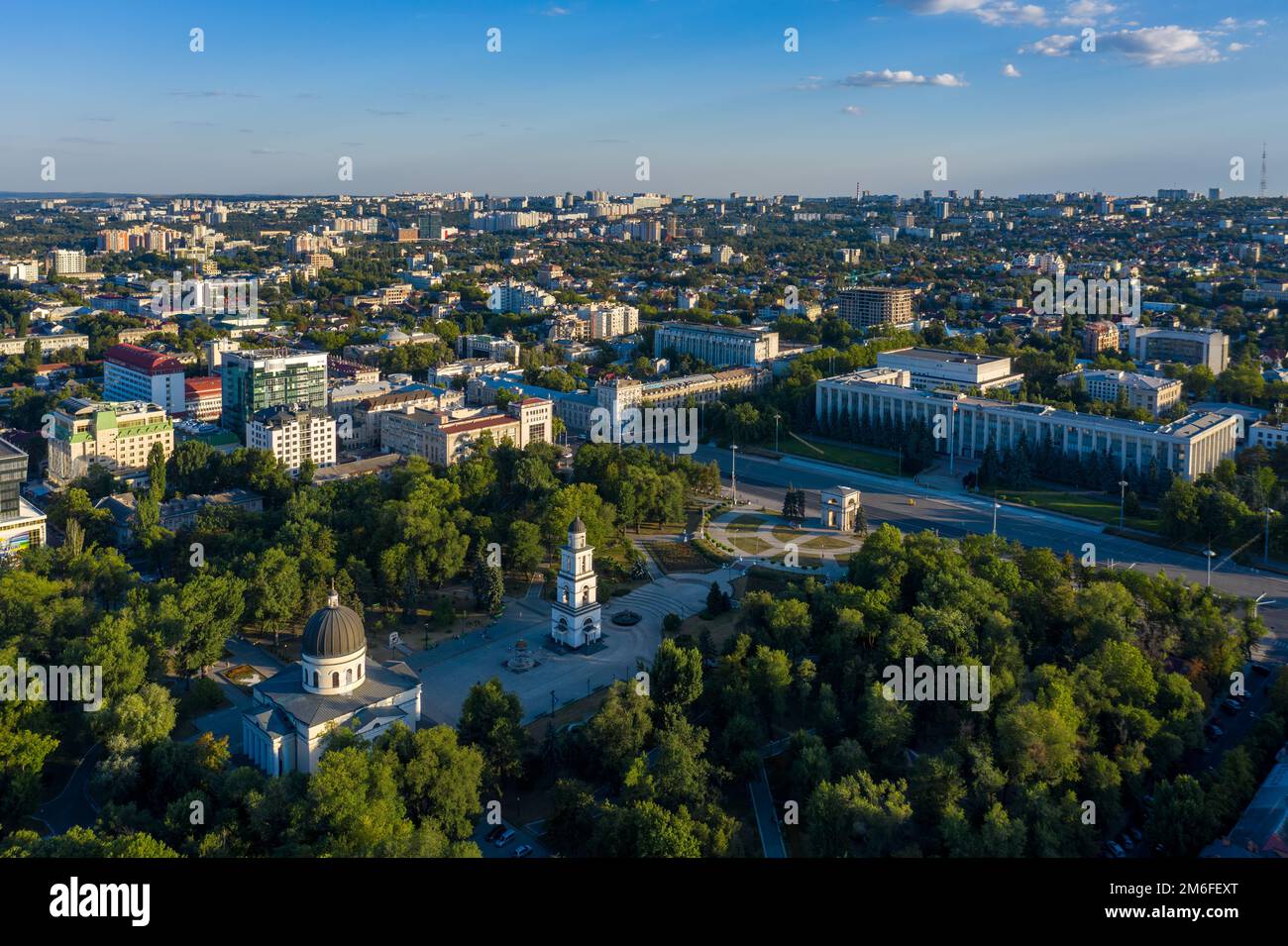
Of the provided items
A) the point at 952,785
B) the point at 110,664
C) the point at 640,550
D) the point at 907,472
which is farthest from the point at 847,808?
the point at 907,472

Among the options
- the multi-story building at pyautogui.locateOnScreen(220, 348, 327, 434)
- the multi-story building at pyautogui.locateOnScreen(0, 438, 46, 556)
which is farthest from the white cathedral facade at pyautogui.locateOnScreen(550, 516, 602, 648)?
the multi-story building at pyautogui.locateOnScreen(220, 348, 327, 434)

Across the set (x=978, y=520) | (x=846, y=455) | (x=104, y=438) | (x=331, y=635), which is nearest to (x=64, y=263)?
(x=104, y=438)

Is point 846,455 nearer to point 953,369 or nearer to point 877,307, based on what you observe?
point 953,369

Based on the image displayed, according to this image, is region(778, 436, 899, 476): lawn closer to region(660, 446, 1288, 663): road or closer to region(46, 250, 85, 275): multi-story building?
region(660, 446, 1288, 663): road
